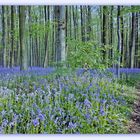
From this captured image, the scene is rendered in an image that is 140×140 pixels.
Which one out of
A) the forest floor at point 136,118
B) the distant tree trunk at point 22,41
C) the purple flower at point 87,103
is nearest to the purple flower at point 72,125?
the purple flower at point 87,103

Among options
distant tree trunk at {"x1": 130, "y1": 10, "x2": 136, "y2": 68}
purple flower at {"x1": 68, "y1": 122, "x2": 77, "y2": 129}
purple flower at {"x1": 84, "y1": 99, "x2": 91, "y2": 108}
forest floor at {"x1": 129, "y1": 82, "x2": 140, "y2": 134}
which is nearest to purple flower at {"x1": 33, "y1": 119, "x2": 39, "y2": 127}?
purple flower at {"x1": 68, "y1": 122, "x2": 77, "y2": 129}

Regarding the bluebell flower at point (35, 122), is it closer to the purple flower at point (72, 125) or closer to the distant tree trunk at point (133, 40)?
the purple flower at point (72, 125)

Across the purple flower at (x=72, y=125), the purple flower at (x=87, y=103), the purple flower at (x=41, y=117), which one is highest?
the purple flower at (x=87, y=103)

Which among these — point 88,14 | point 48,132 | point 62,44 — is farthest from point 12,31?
point 48,132

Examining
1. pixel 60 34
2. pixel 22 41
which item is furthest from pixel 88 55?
pixel 22 41

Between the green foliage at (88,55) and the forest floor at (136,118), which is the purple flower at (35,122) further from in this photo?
the forest floor at (136,118)

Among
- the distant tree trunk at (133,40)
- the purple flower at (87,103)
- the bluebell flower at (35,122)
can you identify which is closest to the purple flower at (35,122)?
the bluebell flower at (35,122)

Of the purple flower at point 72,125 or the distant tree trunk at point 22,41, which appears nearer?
the purple flower at point 72,125

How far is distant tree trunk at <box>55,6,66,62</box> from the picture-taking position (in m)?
3.56

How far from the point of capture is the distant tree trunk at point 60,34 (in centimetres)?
356

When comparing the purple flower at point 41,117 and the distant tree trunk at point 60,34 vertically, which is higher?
the distant tree trunk at point 60,34

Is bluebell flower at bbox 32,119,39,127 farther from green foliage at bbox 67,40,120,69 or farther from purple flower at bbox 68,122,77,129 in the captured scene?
green foliage at bbox 67,40,120,69

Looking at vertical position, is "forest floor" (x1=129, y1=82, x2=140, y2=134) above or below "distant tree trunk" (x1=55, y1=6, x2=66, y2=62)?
below

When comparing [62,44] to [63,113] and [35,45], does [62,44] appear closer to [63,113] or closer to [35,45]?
[35,45]
